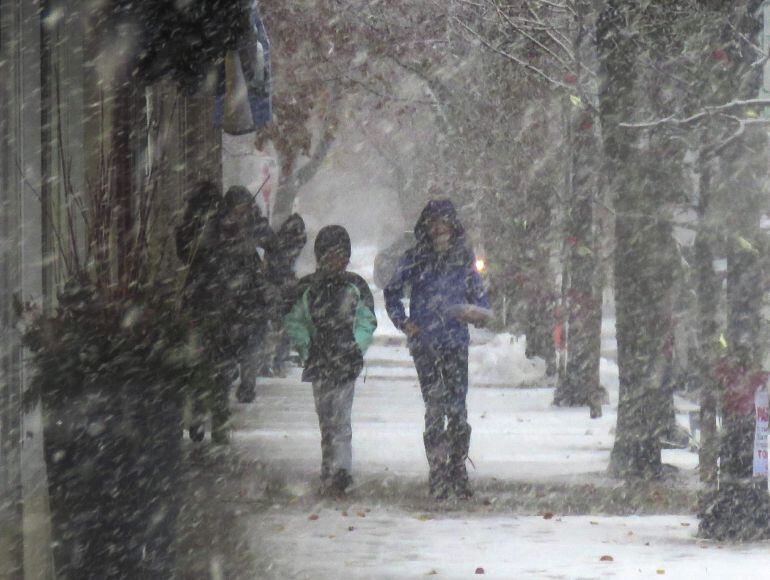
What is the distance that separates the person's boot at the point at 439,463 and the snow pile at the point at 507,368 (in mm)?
11756

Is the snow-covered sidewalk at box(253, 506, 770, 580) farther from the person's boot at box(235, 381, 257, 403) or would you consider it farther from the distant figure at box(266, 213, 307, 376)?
the distant figure at box(266, 213, 307, 376)

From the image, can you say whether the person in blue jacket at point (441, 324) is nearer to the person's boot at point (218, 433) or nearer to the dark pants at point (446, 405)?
the dark pants at point (446, 405)

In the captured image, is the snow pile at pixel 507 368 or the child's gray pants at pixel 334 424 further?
the snow pile at pixel 507 368

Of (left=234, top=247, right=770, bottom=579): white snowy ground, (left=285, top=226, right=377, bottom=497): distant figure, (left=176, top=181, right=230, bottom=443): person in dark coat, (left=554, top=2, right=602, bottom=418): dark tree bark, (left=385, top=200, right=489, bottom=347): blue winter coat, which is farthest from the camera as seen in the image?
(left=554, top=2, right=602, bottom=418): dark tree bark

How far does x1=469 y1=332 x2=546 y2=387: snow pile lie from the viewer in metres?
22.8

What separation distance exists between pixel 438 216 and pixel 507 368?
12818mm

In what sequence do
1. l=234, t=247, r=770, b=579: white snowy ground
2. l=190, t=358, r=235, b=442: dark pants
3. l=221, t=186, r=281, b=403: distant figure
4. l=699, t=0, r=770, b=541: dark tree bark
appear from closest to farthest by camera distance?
l=190, t=358, r=235, b=442: dark pants, l=234, t=247, r=770, b=579: white snowy ground, l=699, t=0, r=770, b=541: dark tree bark, l=221, t=186, r=281, b=403: distant figure

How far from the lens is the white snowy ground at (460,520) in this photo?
8117 millimetres

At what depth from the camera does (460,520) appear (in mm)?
9883

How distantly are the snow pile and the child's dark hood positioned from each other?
38.9 feet

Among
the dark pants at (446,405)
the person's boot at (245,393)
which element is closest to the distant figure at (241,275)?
the dark pants at (446,405)

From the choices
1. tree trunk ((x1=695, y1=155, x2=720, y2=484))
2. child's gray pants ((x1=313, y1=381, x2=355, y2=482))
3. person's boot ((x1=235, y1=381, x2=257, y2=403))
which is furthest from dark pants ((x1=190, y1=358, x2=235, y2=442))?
person's boot ((x1=235, y1=381, x2=257, y2=403))

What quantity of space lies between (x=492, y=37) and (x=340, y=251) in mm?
10212

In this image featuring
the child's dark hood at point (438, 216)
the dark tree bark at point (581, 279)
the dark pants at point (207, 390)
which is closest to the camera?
the dark pants at point (207, 390)
